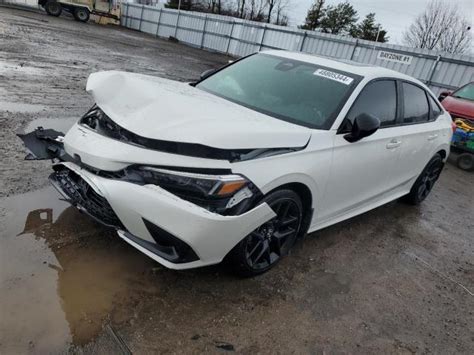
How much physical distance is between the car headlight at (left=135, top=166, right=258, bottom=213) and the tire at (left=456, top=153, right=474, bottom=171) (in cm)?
774

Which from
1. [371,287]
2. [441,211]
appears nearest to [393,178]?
[371,287]

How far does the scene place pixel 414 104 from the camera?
4.79 meters

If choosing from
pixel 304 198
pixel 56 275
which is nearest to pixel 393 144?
pixel 304 198

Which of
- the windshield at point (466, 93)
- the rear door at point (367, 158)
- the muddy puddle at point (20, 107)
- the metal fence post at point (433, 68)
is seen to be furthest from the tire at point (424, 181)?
the metal fence post at point (433, 68)

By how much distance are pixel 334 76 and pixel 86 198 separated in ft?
8.23

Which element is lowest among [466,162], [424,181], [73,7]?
[73,7]

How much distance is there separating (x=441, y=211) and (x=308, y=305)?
12.1 ft

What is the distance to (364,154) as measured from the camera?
150 inches

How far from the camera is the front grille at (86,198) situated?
9.11 ft

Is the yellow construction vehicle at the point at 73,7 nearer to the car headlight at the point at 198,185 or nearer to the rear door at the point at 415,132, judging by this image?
the rear door at the point at 415,132

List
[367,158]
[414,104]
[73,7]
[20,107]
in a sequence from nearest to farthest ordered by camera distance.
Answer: [367,158], [414,104], [20,107], [73,7]

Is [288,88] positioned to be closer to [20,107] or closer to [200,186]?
[200,186]

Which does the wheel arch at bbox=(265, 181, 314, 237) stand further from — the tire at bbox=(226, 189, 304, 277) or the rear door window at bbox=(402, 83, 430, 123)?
the rear door window at bbox=(402, 83, 430, 123)

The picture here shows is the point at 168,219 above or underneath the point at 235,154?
underneath
